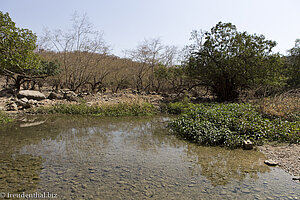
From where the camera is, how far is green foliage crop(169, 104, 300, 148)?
22.3 feet

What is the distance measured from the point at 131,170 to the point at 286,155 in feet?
13.6

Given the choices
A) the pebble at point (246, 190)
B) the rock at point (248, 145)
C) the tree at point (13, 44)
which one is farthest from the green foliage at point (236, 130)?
the tree at point (13, 44)

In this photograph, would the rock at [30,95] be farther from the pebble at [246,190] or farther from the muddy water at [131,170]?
the pebble at [246,190]


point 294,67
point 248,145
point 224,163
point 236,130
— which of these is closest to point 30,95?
point 236,130

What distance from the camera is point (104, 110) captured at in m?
12.9

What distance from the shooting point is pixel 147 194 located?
383 centimetres

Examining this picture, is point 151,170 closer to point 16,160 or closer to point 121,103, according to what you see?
point 16,160

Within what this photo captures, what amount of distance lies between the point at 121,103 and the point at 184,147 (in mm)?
7315

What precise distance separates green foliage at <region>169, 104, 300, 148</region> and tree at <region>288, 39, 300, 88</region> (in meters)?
13.1

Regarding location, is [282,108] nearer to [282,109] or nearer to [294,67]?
[282,109]

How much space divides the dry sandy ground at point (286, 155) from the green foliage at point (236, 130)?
448mm

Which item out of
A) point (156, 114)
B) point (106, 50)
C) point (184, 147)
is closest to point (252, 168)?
point (184, 147)

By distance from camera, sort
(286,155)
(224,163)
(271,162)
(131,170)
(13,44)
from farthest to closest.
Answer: (13,44), (286,155), (224,163), (271,162), (131,170)

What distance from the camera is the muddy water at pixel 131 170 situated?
12.8 feet
